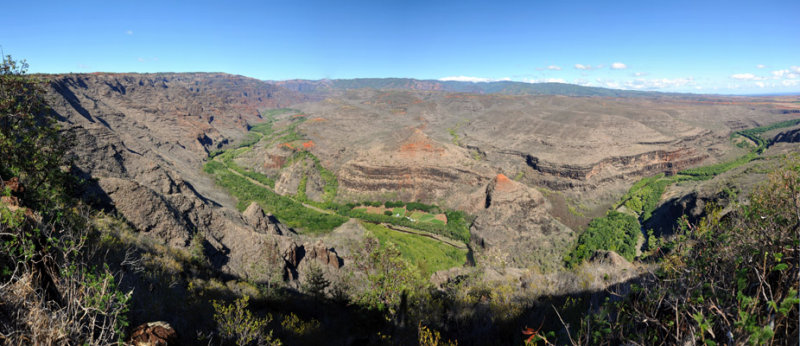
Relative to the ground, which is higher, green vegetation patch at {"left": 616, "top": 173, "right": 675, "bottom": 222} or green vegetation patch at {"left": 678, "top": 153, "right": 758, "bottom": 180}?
green vegetation patch at {"left": 678, "top": 153, "right": 758, "bottom": 180}

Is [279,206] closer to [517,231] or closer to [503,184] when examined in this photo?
[503,184]

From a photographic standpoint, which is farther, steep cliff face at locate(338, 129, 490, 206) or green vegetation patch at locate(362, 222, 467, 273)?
steep cliff face at locate(338, 129, 490, 206)

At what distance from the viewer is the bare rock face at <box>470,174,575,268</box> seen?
123ft

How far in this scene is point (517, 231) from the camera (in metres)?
41.0

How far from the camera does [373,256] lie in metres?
16.4

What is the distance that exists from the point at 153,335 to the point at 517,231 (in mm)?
40781

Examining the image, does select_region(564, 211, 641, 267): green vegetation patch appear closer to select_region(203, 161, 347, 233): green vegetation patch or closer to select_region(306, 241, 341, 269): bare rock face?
select_region(306, 241, 341, 269): bare rock face

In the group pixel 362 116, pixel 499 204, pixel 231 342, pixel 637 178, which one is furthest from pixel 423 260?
pixel 362 116

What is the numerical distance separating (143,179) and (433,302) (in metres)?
43.4

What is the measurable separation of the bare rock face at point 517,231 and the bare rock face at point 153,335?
32912 mm

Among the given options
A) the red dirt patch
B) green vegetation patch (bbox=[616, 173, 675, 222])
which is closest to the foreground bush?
the red dirt patch

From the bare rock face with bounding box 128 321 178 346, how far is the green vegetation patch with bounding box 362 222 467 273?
97.9ft

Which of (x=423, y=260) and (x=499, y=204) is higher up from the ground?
(x=499, y=204)

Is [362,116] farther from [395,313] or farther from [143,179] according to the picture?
[395,313]
